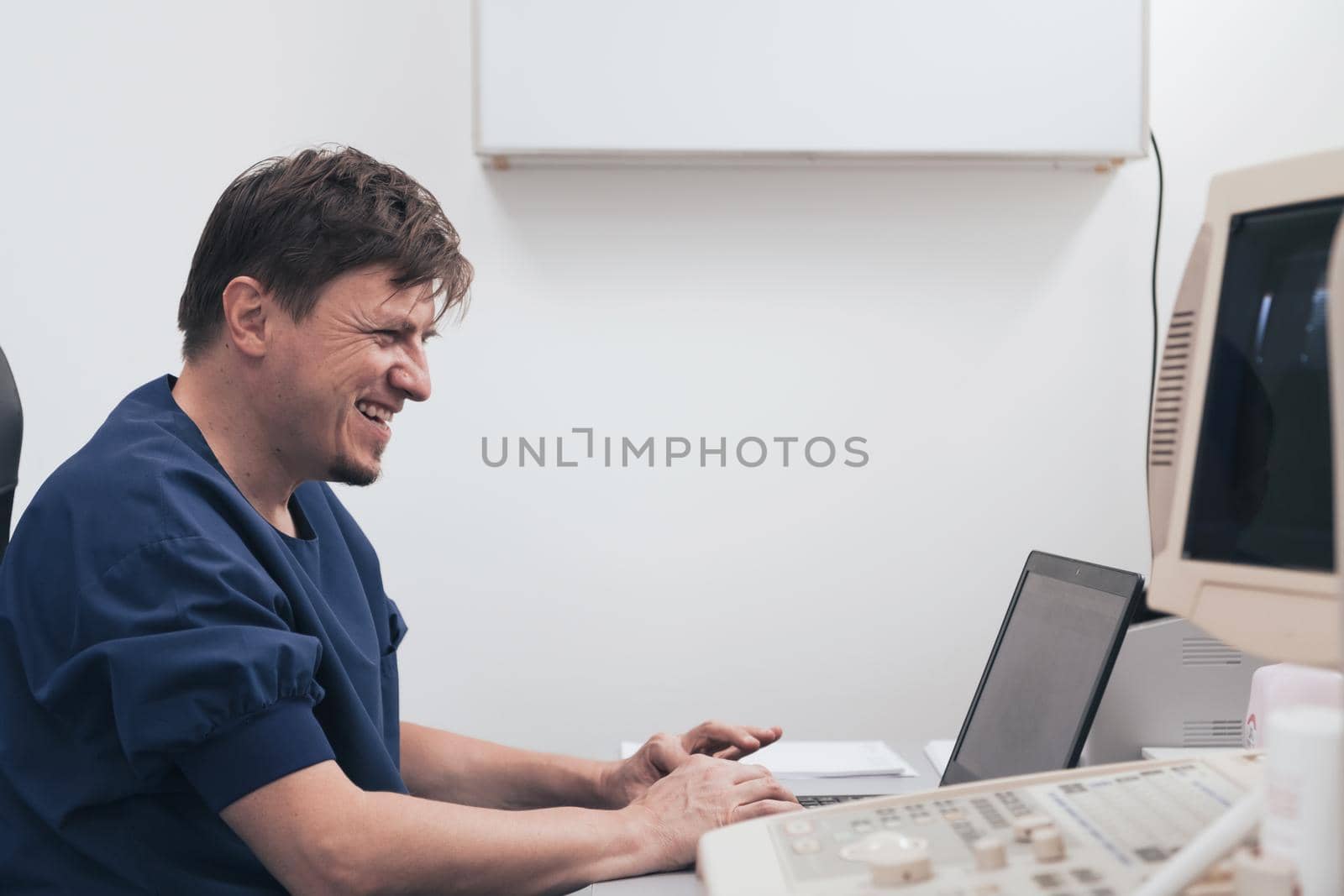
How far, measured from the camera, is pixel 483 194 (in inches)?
79.1

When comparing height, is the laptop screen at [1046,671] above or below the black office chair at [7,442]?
below

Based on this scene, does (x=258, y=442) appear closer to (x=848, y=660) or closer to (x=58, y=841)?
(x=58, y=841)

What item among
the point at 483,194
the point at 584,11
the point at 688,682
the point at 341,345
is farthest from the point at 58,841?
the point at 584,11

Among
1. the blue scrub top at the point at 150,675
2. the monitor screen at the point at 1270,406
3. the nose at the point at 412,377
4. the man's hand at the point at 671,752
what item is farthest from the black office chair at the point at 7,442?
the monitor screen at the point at 1270,406

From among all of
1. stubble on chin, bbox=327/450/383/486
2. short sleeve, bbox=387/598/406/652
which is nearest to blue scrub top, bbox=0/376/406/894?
stubble on chin, bbox=327/450/383/486

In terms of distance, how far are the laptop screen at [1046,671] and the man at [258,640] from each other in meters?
0.23

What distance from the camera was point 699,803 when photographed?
1092mm

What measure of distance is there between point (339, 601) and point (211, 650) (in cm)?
37

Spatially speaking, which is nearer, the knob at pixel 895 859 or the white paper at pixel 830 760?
the knob at pixel 895 859

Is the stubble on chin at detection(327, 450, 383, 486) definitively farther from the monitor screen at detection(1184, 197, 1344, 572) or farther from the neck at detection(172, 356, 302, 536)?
the monitor screen at detection(1184, 197, 1344, 572)

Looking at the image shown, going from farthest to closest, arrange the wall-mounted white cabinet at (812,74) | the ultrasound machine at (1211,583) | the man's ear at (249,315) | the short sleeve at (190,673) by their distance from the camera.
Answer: the wall-mounted white cabinet at (812,74) → the man's ear at (249,315) → the short sleeve at (190,673) → the ultrasound machine at (1211,583)

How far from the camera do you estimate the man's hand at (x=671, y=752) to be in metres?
1.29

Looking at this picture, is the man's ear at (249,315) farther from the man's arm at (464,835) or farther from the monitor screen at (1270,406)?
→ the monitor screen at (1270,406)

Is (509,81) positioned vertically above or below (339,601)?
above
